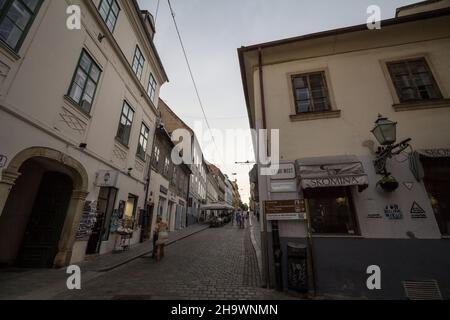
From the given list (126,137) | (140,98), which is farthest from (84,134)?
(140,98)

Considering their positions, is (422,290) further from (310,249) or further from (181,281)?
(181,281)

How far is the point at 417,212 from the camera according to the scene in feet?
16.4

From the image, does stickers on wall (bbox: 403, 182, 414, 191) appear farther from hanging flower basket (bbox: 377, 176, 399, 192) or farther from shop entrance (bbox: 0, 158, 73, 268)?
shop entrance (bbox: 0, 158, 73, 268)

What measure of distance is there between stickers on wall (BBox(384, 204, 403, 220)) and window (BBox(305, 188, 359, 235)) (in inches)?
30.2

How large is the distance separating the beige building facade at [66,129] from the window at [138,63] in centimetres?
13

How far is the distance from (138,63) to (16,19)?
6.63 metres

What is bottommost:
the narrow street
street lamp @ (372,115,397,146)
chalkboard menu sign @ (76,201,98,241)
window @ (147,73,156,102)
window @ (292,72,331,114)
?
the narrow street

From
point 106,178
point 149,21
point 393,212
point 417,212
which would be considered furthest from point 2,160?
point 149,21

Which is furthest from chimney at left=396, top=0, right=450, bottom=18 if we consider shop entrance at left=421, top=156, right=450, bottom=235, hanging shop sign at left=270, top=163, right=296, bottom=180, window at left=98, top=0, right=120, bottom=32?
window at left=98, top=0, right=120, bottom=32

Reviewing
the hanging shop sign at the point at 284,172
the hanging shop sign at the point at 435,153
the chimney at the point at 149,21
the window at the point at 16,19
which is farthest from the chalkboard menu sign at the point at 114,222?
the hanging shop sign at the point at 435,153

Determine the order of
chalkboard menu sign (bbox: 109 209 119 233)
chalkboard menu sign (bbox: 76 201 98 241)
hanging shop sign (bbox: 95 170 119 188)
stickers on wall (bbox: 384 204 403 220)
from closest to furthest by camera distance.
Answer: stickers on wall (bbox: 384 204 403 220) → chalkboard menu sign (bbox: 76 201 98 241) → hanging shop sign (bbox: 95 170 119 188) → chalkboard menu sign (bbox: 109 209 119 233)

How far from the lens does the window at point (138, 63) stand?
36.0 feet

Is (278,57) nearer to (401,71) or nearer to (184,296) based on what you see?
(401,71)

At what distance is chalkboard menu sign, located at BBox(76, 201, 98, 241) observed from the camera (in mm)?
7334
